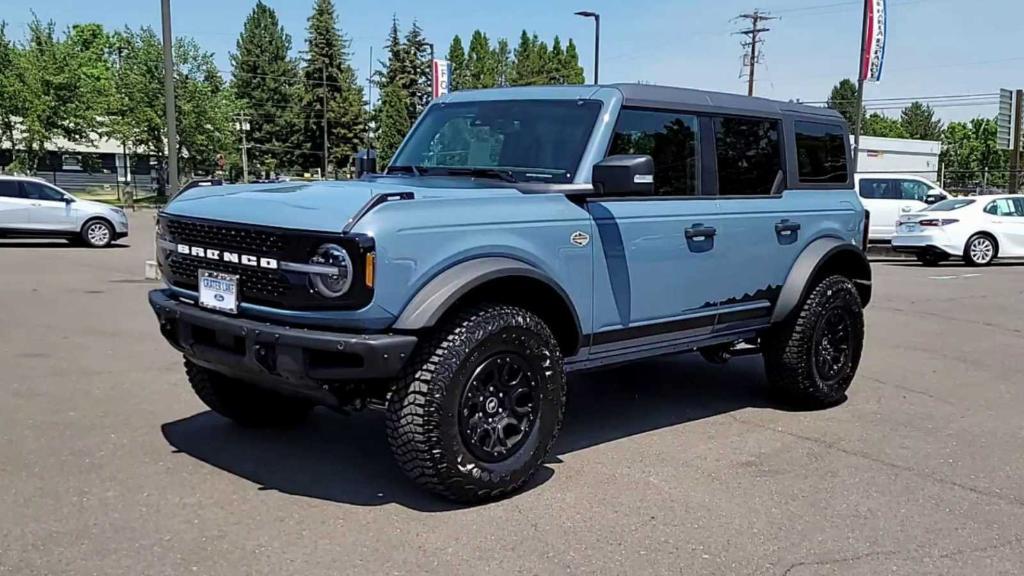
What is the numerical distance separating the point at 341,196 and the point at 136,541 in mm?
1751

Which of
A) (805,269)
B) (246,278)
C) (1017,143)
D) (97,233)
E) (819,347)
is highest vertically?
(1017,143)

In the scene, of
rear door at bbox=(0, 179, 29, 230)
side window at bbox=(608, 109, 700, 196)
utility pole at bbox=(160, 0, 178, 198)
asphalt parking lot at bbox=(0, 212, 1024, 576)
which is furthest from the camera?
rear door at bbox=(0, 179, 29, 230)

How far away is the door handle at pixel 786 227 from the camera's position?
6.09 metres

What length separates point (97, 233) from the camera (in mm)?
19891

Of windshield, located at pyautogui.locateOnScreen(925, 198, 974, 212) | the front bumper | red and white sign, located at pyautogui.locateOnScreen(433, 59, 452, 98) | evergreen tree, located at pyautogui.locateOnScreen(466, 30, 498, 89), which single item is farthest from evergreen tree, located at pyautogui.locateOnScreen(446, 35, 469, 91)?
the front bumper

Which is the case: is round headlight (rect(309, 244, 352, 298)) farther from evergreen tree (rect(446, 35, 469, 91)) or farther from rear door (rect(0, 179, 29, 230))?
evergreen tree (rect(446, 35, 469, 91))

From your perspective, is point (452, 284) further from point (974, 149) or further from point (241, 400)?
point (974, 149)

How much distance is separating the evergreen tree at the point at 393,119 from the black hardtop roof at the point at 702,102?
46557 millimetres

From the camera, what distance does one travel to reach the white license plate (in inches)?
175

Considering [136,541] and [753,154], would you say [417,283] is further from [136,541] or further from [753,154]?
[753,154]

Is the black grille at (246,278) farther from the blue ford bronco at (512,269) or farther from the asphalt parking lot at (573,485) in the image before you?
the asphalt parking lot at (573,485)

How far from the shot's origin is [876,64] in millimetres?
24328

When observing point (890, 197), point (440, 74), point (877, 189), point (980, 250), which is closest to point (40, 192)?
point (440, 74)

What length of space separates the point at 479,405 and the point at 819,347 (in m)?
3.02
